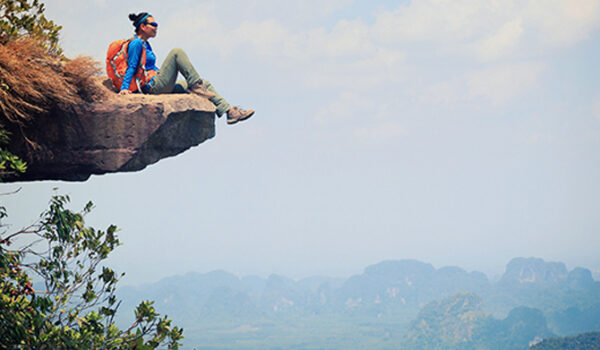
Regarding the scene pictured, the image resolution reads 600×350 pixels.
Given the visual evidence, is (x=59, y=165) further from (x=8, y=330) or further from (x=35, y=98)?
(x=8, y=330)

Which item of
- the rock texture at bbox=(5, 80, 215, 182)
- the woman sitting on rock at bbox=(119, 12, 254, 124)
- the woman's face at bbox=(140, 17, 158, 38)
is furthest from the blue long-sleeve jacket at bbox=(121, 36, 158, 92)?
the rock texture at bbox=(5, 80, 215, 182)

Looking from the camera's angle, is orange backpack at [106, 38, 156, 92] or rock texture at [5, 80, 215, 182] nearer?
rock texture at [5, 80, 215, 182]

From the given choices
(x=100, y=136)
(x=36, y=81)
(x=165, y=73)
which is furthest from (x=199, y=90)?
(x=36, y=81)

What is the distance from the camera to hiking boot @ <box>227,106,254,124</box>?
9656 millimetres

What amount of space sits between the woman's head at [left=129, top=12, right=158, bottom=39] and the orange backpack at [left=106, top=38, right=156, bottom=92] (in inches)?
9.1

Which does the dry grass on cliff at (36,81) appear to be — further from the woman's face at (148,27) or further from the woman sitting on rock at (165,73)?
the woman's face at (148,27)

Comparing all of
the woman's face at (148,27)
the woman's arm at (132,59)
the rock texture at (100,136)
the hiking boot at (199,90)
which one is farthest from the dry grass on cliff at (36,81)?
the hiking boot at (199,90)

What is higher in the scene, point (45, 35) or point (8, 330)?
point (45, 35)

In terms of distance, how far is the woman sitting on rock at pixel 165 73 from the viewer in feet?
28.9

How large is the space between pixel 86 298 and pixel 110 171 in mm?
2150

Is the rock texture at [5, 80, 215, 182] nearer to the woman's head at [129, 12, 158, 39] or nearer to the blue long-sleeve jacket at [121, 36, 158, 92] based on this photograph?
the blue long-sleeve jacket at [121, 36, 158, 92]

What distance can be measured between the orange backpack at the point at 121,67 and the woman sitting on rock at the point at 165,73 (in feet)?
0.25

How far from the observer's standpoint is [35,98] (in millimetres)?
7527

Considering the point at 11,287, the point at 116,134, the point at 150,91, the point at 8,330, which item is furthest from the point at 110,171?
the point at 8,330
